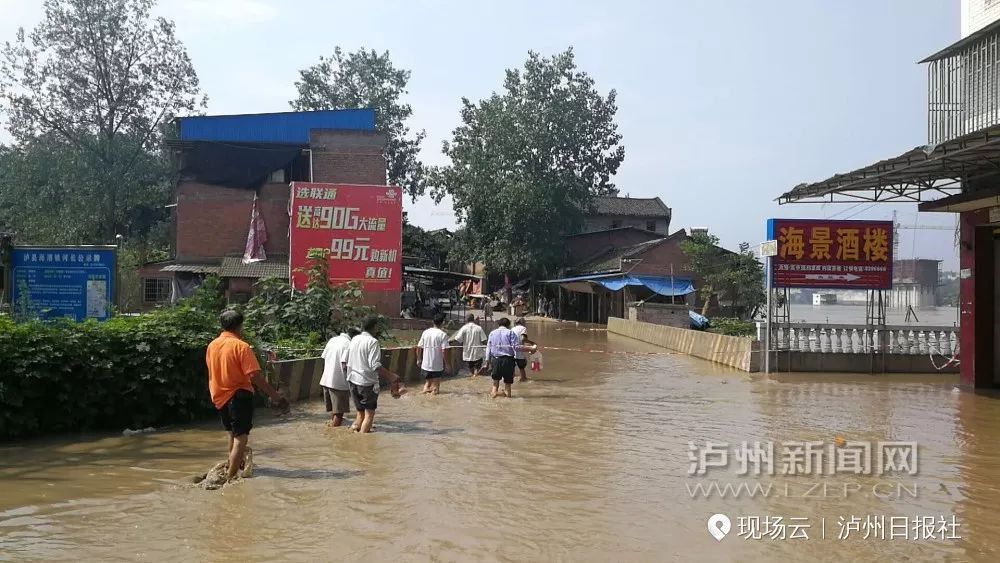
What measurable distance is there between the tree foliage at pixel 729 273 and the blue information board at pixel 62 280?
2881 cm

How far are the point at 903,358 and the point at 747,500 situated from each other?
13.8 meters

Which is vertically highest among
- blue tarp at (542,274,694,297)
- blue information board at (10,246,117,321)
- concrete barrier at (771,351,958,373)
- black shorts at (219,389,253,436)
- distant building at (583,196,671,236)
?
distant building at (583,196,671,236)

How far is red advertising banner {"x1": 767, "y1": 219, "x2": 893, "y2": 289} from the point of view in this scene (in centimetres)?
1805

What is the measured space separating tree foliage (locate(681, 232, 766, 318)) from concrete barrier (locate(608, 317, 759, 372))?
656cm

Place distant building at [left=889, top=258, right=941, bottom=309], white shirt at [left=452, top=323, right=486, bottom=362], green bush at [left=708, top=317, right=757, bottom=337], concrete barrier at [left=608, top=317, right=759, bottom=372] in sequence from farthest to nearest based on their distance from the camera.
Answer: distant building at [left=889, top=258, right=941, bottom=309], green bush at [left=708, top=317, right=757, bottom=337], concrete barrier at [left=608, top=317, right=759, bottom=372], white shirt at [left=452, top=323, right=486, bottom=362]

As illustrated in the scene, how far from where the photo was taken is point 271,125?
110ft

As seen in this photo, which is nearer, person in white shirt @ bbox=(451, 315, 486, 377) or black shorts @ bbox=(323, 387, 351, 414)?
black shorts @ bbox=(323, 387, 351, 414)

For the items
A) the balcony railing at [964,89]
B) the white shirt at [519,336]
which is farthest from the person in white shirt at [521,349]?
the balcony railing at [964,89]

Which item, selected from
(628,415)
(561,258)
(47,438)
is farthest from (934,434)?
(561,258)

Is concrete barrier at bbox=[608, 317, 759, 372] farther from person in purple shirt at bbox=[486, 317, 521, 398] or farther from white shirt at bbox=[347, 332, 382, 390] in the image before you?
white shirt at bbox=[347, 332, 382, 390]

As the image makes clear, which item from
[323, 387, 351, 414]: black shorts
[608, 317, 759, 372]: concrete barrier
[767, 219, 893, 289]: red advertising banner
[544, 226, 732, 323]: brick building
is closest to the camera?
[323, 387, 351, 414]: black shorts

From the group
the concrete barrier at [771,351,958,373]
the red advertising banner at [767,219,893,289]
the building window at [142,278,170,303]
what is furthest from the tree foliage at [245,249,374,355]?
the building window at [142,278,170,303]

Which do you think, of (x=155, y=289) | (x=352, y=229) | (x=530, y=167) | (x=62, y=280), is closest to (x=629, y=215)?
(x=530, y=167)

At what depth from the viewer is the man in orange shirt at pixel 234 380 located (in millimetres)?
7270
